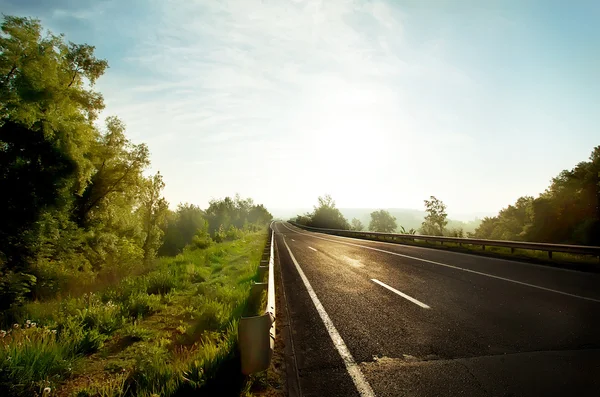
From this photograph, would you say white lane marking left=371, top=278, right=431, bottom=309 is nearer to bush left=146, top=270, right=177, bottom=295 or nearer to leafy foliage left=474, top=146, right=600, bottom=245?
bush left=146, top=270, right=177, bottom=295

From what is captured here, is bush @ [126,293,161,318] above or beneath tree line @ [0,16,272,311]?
beneath

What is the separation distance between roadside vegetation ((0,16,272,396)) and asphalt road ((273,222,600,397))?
1.26 meters

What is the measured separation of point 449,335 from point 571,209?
33.9 metres

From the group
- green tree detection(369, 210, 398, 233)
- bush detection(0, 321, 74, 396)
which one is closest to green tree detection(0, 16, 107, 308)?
bush detection(0, 321, 74, 396)

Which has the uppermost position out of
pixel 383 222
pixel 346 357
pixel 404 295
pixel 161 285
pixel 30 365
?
pixel 383 222

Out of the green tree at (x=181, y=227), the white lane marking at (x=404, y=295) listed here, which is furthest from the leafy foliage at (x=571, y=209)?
the green tree at (x=181, y=227)

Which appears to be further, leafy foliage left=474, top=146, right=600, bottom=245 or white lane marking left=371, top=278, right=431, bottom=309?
leafy foliage left=474, top=146, right=600, bottom=245

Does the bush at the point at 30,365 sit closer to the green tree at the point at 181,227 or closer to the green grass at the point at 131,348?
the green grass at the point at 131,348

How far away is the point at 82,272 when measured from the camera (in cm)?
1555

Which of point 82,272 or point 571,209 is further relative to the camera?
point 571,209

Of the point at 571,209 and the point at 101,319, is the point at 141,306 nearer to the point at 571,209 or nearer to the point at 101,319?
the point at 101,319

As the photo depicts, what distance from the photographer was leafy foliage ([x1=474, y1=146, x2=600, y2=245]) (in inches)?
925

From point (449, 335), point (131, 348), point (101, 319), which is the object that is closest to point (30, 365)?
point (131, 348)

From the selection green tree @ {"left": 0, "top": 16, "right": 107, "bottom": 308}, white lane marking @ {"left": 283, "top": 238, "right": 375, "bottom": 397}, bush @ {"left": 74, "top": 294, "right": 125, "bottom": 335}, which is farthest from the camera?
green tree @ {"left": 0, "top": 16, "right": 107, "bottom": 308}
